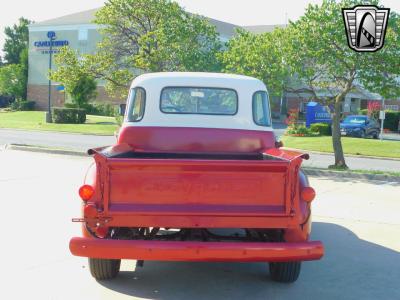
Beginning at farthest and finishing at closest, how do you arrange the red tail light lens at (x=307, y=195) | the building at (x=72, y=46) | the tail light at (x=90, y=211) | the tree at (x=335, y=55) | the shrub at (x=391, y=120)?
the building at (x=72, y=46) → the shrub at (x=391, y=120) → the tree at (x=335, y=55) → the red tail light lens at (x=307, y=195) → the tail light at (x=90, y=211)

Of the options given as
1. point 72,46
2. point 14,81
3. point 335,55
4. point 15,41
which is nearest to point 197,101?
point 335,55

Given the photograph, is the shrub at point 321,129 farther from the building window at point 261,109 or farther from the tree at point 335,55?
the building window at point 261,109

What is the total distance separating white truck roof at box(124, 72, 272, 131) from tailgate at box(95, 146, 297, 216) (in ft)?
6.71

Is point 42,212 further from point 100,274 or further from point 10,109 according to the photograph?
point 10,109

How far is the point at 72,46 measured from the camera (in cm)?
5488

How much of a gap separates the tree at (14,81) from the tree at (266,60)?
50550 mm

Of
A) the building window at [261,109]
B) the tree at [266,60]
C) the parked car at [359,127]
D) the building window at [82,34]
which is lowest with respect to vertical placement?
the parked car at [359,127]

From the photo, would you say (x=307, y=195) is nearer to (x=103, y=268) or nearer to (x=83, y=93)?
(x=103, y=268)

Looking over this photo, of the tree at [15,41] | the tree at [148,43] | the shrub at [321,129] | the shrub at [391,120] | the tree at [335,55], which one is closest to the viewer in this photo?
the tree at [335,55]

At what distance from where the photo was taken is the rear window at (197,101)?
21.7 feet

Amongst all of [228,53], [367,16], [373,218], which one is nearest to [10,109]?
[228,53]

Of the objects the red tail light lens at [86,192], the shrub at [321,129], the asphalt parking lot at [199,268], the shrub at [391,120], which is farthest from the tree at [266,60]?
the shrub at [391,120]

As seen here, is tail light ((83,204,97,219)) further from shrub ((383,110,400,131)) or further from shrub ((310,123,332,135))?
shrub ((383,110,400,131))

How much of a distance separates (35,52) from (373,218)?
56.1 m
